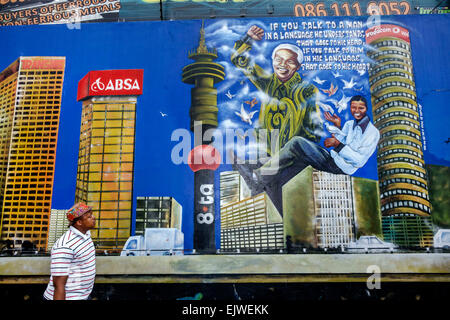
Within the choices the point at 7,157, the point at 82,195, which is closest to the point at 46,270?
the point at 82,195

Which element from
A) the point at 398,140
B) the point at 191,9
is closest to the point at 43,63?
the point at 191,9

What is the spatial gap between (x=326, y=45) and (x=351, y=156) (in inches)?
73.6

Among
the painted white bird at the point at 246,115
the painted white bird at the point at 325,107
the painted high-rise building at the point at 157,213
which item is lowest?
the painted high-rise building at the point at 157,213

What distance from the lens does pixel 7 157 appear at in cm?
584

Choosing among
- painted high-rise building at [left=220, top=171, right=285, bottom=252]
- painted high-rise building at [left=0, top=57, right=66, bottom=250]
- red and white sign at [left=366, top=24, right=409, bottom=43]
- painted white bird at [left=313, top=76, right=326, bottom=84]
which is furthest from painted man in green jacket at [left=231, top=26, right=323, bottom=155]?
painted high-rise building at [left=0, top=57, right=66, bottom=250]

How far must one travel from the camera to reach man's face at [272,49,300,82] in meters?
5.93

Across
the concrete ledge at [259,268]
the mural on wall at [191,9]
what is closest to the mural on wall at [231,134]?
the concrete ledge at [259,268]

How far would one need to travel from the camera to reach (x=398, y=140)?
576cm

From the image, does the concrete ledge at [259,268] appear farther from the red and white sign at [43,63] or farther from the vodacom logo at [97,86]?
the red and white sign at [43,63]

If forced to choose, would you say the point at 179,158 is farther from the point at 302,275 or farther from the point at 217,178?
the point at 302,275

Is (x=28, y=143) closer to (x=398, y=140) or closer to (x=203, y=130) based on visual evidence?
(x=203, y=130)

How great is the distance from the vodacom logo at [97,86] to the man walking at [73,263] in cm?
335

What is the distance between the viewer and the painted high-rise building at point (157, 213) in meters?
5.50

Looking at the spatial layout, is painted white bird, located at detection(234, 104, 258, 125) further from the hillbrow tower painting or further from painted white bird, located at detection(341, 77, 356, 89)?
painted white bird, located at detection(341, 77, 356, 89)
